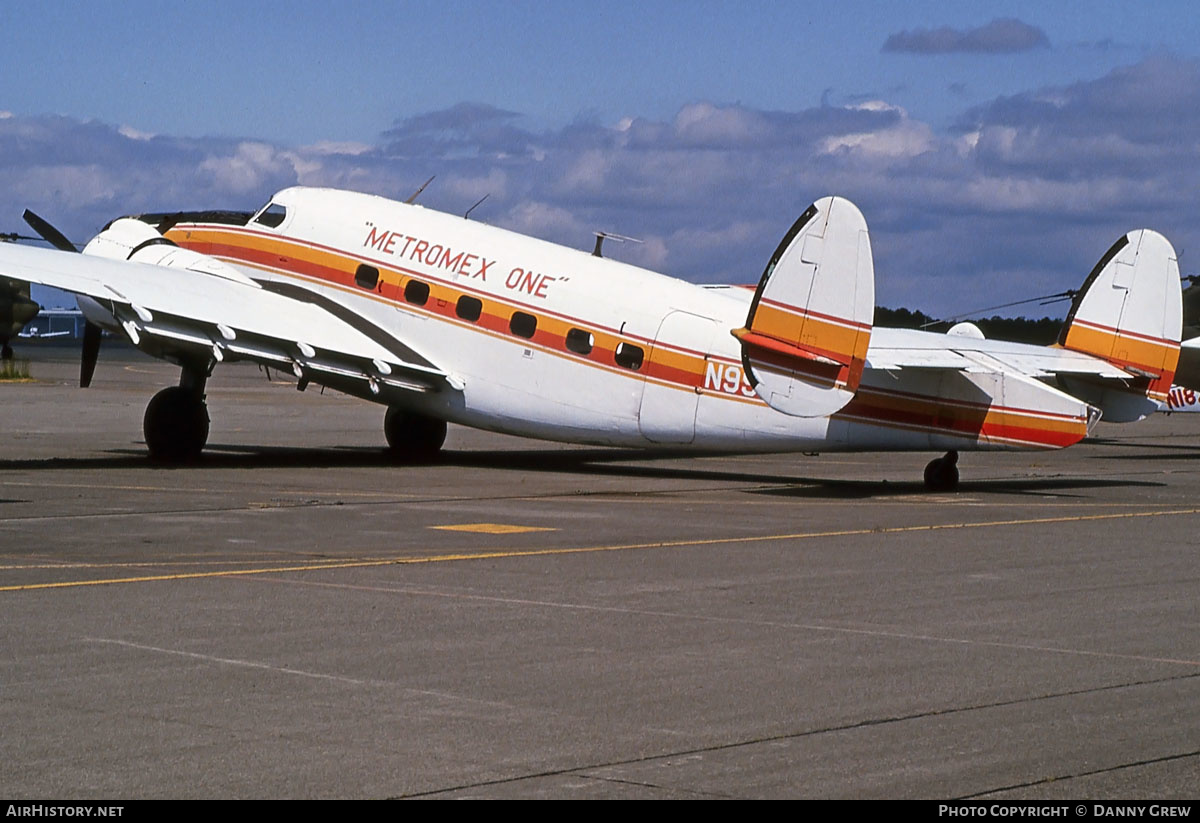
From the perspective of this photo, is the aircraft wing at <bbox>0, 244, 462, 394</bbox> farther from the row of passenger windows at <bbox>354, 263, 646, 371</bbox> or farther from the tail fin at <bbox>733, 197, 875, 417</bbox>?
the tail fin at <bbox>733, 197, 875, 417</bbox>

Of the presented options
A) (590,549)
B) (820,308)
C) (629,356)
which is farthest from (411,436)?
(590,549)

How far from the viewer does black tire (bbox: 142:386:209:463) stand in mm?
27078

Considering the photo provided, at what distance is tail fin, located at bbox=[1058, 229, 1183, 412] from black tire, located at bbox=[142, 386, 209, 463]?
1456 cm

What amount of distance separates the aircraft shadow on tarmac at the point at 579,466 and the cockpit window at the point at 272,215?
14.2ft

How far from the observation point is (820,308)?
21734 millimetres

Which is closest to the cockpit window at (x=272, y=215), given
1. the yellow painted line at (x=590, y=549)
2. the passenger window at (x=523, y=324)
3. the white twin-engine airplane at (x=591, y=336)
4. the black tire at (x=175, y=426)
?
the white twin-engine airplane at (x=591, y=336)

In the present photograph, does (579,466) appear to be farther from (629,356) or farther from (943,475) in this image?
(943,475)

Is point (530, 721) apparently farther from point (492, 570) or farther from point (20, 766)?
point (492, 570)

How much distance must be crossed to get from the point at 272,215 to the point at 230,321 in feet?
12.9

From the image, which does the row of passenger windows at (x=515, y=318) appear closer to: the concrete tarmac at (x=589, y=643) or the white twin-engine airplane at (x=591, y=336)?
the white twin-engine airplane at (x=591, y=336)

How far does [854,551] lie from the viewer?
16859mm

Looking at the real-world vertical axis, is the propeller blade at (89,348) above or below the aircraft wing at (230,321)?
below

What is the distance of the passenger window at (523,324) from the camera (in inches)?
1030

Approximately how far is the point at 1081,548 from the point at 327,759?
1166 centimetres
